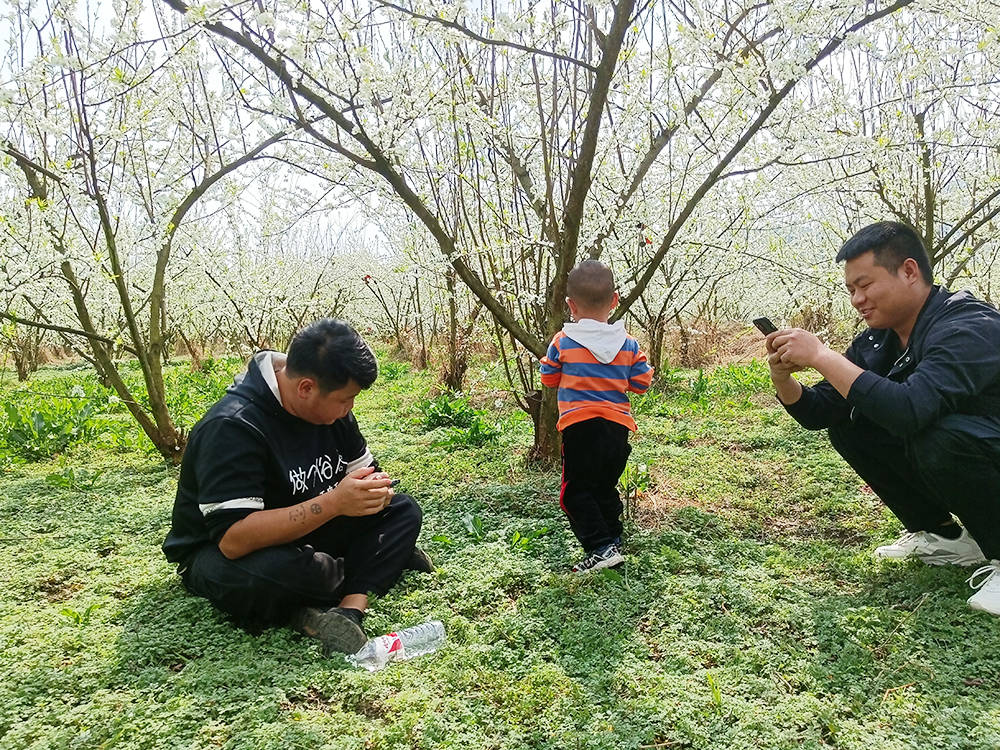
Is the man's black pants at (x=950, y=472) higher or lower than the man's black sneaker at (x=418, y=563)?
higher

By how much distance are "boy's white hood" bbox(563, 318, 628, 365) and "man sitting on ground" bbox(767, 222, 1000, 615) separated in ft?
2.15

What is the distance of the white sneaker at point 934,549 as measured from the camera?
2754 mm

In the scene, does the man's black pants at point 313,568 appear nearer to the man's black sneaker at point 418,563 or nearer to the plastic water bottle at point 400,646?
the man's black sneaker at point 418,563

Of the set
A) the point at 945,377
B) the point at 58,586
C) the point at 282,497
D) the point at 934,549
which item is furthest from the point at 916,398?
the point at 58,586

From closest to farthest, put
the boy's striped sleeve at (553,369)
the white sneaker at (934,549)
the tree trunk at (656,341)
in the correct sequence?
the white sneaker at (934,549)
the boy's striped sleeve at (553,369)
the tree trunk at (656,341)

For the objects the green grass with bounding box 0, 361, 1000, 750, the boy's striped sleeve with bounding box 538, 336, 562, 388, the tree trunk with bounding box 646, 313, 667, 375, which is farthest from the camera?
the tree trunk with bounding box 646, 313, 667, 375

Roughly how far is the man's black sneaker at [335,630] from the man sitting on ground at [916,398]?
1.94m

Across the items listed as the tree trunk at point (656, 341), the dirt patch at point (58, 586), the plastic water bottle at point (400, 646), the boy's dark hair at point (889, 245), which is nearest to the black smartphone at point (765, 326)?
the boy's dark hair at point (889, 245)

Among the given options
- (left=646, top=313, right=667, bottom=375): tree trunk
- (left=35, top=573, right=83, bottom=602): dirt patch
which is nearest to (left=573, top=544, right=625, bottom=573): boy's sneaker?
(left=35, top=573, right=83, bottom=602): dirt patch

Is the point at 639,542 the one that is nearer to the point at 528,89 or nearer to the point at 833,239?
the point at 528,89

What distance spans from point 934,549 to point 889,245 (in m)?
1.29

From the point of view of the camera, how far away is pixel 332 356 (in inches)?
94.1

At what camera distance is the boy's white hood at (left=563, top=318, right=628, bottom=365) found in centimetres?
303

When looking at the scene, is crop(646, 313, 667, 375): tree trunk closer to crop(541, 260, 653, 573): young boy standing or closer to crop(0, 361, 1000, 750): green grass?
crop(0, 361, 1000, 750): green grass
